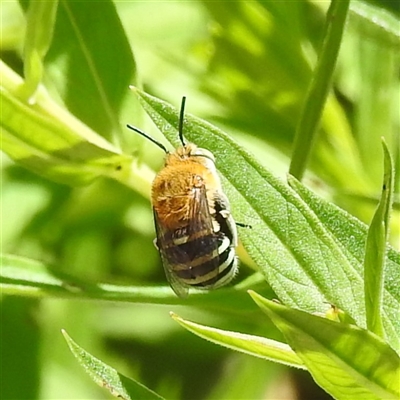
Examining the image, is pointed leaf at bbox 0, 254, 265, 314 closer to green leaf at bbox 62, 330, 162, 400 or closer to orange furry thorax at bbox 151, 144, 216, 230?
orange furry thorax at bbox 151, 144, 216, 230

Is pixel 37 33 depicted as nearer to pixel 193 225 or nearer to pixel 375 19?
pixel 193 225

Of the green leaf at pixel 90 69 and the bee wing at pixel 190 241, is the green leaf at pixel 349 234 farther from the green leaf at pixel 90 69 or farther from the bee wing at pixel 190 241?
the green leaf at pixel 90 69

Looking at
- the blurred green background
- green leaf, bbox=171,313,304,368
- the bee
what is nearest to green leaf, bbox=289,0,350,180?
the bee

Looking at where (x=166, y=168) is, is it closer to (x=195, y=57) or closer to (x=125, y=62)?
(x=125, y=62)

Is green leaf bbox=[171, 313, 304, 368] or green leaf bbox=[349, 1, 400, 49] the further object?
green leaf bbox=[349, 1, 400, 49]

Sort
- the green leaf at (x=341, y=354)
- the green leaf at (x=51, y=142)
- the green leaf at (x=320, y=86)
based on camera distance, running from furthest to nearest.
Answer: the green leaf at (x=51, y=142), the green leaf at (x=320, y=86), the green leaf at (x=341, y=354)

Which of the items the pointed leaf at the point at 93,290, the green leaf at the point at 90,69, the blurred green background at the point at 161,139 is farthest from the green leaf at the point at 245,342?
the green leaf at the point at 90,69
